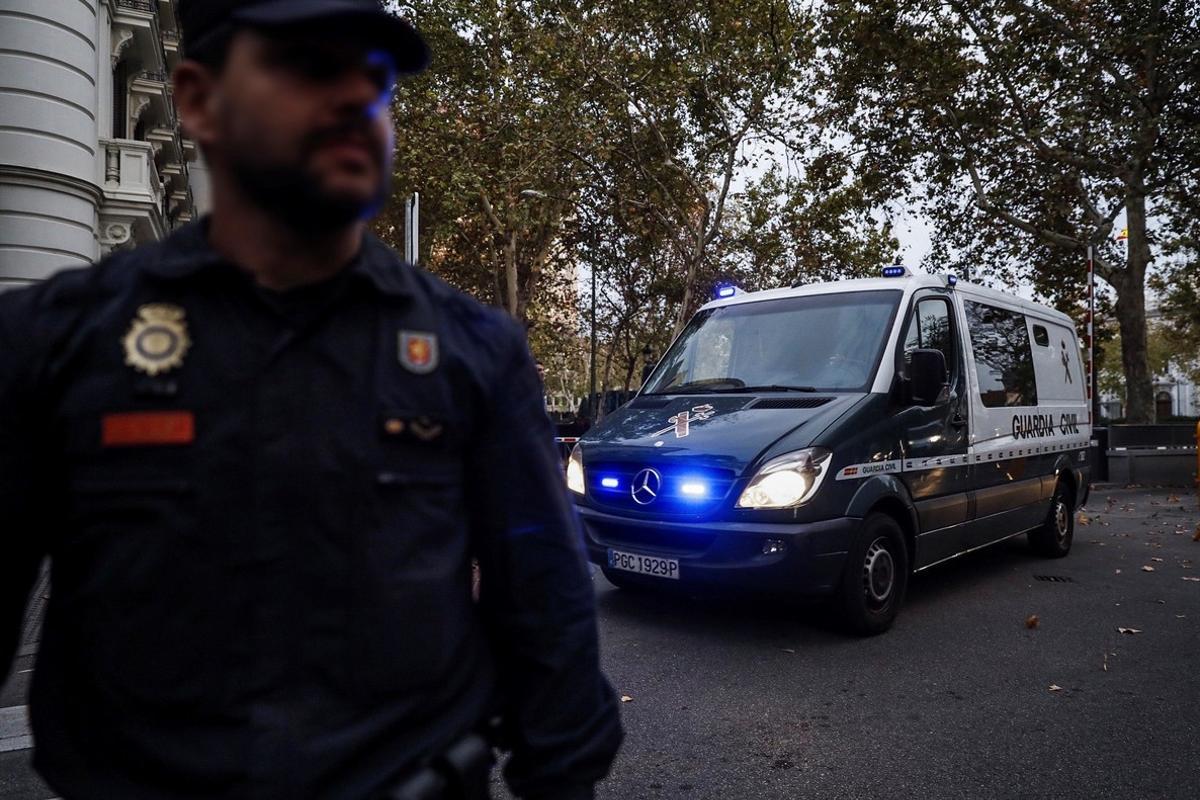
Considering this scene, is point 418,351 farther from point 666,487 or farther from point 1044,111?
point 1044,111

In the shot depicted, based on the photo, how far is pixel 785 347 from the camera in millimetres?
5977

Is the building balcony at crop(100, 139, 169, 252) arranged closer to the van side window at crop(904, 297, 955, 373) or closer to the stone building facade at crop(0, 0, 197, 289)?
the stone building facade at crop(0, 0, 197, 289)

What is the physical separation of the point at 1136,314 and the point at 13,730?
A: 22779 mm

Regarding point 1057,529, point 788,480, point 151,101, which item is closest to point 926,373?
point 788,480

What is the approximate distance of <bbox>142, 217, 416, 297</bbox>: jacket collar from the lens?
1.14m

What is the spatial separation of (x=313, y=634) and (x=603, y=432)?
4.70m

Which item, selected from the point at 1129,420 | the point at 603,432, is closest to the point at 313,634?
the point at 603,432

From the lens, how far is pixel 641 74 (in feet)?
60.4

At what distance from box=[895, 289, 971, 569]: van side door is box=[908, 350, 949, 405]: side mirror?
0.24 feet

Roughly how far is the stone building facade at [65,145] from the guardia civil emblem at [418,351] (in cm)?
1319

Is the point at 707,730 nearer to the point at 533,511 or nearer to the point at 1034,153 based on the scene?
the point at 533,511

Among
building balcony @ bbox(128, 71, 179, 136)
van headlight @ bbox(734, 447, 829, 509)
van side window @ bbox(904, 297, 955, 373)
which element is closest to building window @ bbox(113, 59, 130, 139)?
building balcony @ bbox(128, 71, 179, 136)

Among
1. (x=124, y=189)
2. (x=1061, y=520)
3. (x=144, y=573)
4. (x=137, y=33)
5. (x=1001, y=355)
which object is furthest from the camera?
(x=137, y=33)

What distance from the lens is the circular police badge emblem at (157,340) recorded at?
1.11 m
